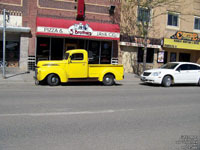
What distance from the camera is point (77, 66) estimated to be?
1324 centimetres

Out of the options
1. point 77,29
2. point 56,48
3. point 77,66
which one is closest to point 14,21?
point 56,48

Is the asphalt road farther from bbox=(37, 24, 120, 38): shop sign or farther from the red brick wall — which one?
the red brick wall

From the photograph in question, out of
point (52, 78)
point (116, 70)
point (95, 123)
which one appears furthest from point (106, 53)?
point (95, 123)

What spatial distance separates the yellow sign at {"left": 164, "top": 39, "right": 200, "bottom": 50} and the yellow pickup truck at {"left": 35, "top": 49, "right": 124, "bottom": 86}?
1105 cm

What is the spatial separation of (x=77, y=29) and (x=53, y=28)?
197cm

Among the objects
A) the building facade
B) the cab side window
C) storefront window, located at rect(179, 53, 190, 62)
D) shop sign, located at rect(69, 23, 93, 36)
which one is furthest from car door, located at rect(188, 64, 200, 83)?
storefront window, located at rect(179, 53, 190, 62)

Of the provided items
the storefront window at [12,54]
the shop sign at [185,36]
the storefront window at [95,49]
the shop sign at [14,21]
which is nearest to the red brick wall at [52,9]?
the shop sign at [14,21]

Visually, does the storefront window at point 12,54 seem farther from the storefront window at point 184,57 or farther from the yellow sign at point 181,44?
the storefront window at point 184,57

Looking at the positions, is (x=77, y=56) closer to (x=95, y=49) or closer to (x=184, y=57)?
(x=95, y=49)

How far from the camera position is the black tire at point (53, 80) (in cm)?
1273

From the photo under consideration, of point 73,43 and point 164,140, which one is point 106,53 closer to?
point 73,43

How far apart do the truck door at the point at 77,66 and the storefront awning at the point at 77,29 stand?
5.53m

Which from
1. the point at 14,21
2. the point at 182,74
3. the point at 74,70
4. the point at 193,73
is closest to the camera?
the point at 74,70

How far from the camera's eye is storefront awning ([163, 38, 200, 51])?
23.2 metres
